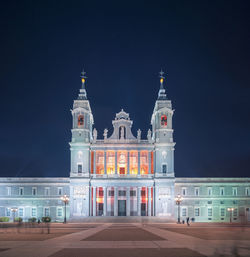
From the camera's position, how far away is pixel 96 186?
86.6 m

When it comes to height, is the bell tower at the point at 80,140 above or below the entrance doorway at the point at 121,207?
above

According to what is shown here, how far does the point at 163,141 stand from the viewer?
286ft

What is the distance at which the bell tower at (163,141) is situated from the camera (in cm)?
8600

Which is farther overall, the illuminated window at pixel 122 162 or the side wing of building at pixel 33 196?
the illuminated window at pixel 122 162

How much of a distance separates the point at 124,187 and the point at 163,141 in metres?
14.2

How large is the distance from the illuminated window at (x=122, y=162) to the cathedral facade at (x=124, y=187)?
0.85ft

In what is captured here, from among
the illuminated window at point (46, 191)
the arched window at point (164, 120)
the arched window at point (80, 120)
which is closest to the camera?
the arched window at point (80, 120)

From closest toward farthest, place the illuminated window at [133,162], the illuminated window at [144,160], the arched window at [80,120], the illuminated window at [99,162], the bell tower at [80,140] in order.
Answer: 1. the bell tower at [80,140]
2. the arched window at [80,120]
3. the illuminated window at [133,162]
4. the illuminated window at [99,162]
5. the illuminated window at [144,160]

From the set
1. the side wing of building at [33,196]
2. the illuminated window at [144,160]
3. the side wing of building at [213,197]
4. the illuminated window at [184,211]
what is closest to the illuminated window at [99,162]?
the side wing of building at [33,196]

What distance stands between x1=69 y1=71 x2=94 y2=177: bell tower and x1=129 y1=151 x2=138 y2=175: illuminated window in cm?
1072

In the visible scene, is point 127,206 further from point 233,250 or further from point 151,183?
point 233,250

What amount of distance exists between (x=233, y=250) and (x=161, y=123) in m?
67.2

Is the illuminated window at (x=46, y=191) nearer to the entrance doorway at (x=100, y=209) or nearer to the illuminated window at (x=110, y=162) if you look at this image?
the entrance doorway at (x=100, y=209)

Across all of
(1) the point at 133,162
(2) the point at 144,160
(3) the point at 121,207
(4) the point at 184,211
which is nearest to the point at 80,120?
(1) the point at 133,162
